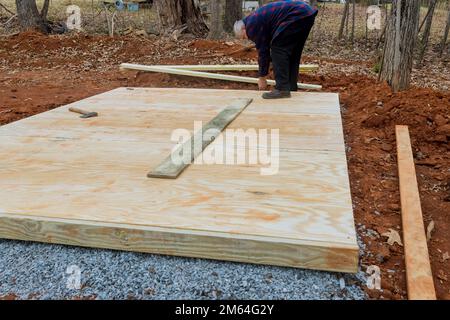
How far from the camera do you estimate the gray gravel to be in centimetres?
161

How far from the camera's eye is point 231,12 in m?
11.0

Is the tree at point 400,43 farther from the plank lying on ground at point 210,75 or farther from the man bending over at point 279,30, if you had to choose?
the man bending over at point 279,30

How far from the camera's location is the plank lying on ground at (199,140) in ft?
7.34

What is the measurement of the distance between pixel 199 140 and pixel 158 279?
1250mm

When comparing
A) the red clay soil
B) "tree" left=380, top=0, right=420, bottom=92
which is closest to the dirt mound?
the red clay soil

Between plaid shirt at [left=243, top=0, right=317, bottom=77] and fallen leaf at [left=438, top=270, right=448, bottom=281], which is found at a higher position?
plaid shirt at [left=243, top=0, right=317, bottom=77]

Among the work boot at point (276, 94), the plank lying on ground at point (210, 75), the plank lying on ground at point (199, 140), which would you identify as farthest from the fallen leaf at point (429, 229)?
the plank lying on ground at point (210, 75)

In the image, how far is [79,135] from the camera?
296 centimetres

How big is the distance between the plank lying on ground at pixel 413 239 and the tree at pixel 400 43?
186cm

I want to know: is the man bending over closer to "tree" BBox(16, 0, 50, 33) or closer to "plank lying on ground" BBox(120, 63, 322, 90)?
"plank lying on ground" BBox(120, 63, 322, 90)

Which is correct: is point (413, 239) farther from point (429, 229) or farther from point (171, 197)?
point (171, 197)

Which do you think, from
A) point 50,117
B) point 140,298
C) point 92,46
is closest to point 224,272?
point 140,298

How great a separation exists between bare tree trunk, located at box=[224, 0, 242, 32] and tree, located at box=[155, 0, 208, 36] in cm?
179
